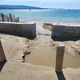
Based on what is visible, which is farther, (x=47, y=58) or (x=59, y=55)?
(x=47, y=58)

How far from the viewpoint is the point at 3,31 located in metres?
11.9

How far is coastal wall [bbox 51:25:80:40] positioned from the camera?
37.1 ft

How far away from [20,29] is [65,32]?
3.00 m

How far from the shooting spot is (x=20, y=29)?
38.2 ft

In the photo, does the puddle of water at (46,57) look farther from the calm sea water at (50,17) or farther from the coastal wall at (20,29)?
the calm sea water at (50,17)

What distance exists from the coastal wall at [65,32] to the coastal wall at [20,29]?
1.52 m

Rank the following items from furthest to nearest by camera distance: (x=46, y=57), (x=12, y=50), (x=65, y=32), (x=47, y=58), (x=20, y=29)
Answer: (x=20, y=29) → (x=65, y=32) → (x=12, y=50) → (x=46, y=57) → (x=47, y=58)

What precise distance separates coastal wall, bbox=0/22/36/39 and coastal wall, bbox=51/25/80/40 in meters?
1.52

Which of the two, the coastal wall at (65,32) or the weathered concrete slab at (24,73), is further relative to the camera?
the coastal wall at (65,32)

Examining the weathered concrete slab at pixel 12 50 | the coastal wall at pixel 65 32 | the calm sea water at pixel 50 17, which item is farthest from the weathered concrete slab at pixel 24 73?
the calm sea water at pixel 50 17

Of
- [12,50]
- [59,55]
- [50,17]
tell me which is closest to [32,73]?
[59,55]

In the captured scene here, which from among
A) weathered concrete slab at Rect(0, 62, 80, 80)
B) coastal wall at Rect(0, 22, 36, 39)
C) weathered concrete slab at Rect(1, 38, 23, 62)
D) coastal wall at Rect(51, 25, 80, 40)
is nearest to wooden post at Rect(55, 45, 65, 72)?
weathered concrete slab at Rect(0, 62, 80, 80)

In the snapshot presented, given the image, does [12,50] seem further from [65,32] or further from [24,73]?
[65,32]

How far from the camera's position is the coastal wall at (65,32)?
37.1 ft
